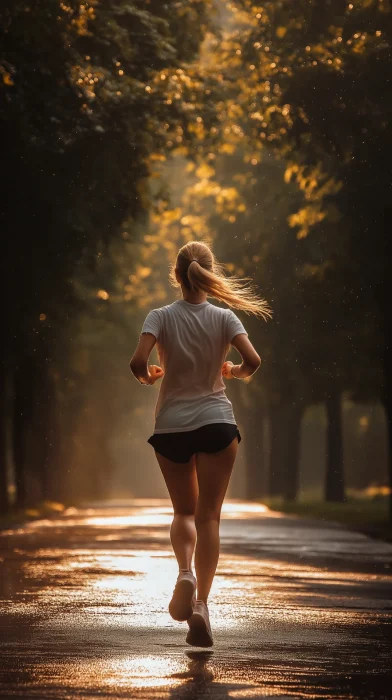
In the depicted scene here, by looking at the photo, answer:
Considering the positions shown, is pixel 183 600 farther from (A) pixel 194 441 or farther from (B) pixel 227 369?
(B) pixel 227 369

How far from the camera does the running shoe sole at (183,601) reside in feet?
23.7

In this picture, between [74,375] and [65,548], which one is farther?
[74,375]

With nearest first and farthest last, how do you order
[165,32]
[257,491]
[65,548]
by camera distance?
[65,548] < [165,32] < [257,491]

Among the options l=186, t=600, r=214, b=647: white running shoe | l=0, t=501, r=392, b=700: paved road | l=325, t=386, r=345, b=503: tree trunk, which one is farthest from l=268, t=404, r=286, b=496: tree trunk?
l=186, t=600, r=214, b=647: white running shoe

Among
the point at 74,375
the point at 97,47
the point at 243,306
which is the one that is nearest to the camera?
the point at 243,306

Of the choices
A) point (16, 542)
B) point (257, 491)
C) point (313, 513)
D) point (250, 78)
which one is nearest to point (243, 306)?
point (16, 542)

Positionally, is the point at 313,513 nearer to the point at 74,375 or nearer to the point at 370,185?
the point at 74,375

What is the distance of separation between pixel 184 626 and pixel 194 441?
1.54 meters

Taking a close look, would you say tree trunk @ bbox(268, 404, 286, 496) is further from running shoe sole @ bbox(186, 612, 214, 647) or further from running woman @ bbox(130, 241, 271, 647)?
running shoe sole @ bbox(186, 612, 214, 647)

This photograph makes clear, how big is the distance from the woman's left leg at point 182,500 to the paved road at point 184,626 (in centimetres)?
52

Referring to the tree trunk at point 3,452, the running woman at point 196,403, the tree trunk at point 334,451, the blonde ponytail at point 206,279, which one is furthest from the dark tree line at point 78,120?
the tree trunk at point 334,451

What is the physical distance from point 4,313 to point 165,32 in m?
5.41

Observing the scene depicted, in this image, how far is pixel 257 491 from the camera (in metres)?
56.6

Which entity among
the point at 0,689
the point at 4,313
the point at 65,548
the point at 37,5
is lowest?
the point at 0,689
